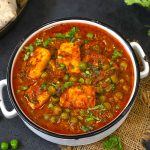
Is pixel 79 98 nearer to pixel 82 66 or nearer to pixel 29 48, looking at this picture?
pixel 82 66

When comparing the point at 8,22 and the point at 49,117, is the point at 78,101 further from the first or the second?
the point at 8,22

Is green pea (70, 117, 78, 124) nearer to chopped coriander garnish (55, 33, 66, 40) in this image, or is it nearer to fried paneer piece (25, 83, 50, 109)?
fried paneer piece (25, 83, 50, 109)

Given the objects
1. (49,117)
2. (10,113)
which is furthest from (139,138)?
(10,113)

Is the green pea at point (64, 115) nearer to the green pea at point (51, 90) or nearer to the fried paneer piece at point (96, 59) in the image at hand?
the green pea at point (51, 90)

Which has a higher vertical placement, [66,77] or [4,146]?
[66,77]

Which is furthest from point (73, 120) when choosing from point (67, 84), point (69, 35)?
point (69, 35)

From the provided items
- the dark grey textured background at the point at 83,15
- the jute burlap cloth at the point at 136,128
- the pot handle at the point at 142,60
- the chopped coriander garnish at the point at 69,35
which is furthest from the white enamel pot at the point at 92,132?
the dark grey textured background at the point at 83,15
